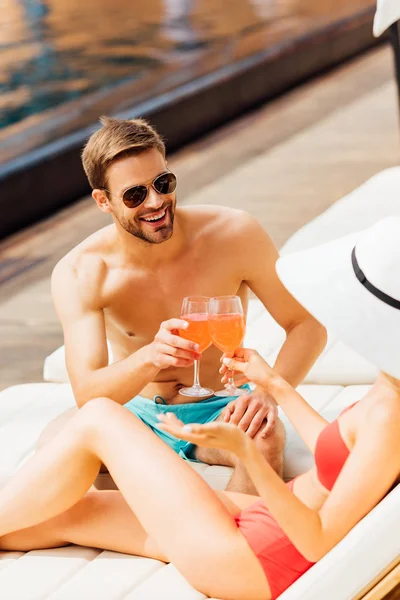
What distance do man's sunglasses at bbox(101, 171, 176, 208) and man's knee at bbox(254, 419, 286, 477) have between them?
26.3 inches

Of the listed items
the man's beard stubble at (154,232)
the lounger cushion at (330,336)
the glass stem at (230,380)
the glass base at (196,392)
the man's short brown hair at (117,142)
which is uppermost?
the man's short brown hair at (117,142)

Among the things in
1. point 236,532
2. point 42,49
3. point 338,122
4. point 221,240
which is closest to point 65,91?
point 42,49

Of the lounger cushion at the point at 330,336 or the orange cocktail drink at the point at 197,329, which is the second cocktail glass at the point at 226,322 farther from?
the lounger cushion at the point at 330,336

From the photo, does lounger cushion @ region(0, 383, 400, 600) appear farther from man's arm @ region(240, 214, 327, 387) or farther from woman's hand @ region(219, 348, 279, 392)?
woman's hand @ region(219, 348, 279, 392)

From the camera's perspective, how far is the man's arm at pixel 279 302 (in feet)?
9.93

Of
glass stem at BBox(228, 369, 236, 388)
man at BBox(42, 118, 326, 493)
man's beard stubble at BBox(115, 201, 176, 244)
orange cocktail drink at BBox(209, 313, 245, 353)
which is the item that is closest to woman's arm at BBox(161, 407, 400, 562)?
orange cocktail drink at BBox(209, 313, 245, 353)

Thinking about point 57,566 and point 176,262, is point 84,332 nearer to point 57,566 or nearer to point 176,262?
point 176,262

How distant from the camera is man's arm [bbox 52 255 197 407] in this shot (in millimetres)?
2539

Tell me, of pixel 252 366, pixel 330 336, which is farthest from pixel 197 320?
pixel 330 336

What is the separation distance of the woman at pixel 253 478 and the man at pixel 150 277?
1.25 feet

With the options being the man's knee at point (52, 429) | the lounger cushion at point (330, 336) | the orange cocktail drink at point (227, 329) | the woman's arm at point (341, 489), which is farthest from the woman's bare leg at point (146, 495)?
the lounger cushion at point (330, 336)

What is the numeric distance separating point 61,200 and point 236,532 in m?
6.27

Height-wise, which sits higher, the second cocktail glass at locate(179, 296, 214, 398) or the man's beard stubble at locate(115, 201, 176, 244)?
the man's beard stubble at locate(115, 201, 176, 244)

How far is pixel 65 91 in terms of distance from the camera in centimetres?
1327
